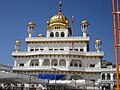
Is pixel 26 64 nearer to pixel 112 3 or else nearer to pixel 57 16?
pixel 57 16

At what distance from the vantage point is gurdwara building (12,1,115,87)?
51.2m

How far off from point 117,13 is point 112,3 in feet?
6.08

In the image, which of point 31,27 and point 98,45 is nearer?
point 98,45

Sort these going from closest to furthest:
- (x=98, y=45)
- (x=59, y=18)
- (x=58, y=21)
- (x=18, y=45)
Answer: (x=98, y=45)
(x=18, y=45)
(x=58, y=21)
(x=59, y=18)

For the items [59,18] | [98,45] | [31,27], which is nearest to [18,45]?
[31,27]

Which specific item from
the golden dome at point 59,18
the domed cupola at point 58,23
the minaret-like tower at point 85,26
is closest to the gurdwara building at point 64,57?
the minaret-like tower at point 85,26

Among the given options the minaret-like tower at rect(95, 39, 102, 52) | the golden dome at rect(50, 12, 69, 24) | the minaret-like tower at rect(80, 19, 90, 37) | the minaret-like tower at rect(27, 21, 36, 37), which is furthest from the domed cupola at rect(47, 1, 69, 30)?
the minaret-like tower at rect(95, 39, 102, 52)

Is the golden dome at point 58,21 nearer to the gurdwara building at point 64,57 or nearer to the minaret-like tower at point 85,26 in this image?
the gurdwara building at point 64,57

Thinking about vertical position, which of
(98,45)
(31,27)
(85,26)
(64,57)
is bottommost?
(64,57)

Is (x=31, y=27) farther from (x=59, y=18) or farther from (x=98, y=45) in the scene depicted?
(x=98, y=45)

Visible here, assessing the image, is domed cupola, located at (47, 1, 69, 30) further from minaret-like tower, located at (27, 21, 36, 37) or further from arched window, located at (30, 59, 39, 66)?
arched window, located at (30, 59, 39, 66)

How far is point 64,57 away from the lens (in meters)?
52.6

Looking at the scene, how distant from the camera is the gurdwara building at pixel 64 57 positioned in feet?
168

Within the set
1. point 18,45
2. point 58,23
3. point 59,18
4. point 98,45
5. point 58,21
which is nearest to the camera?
point 98,45
